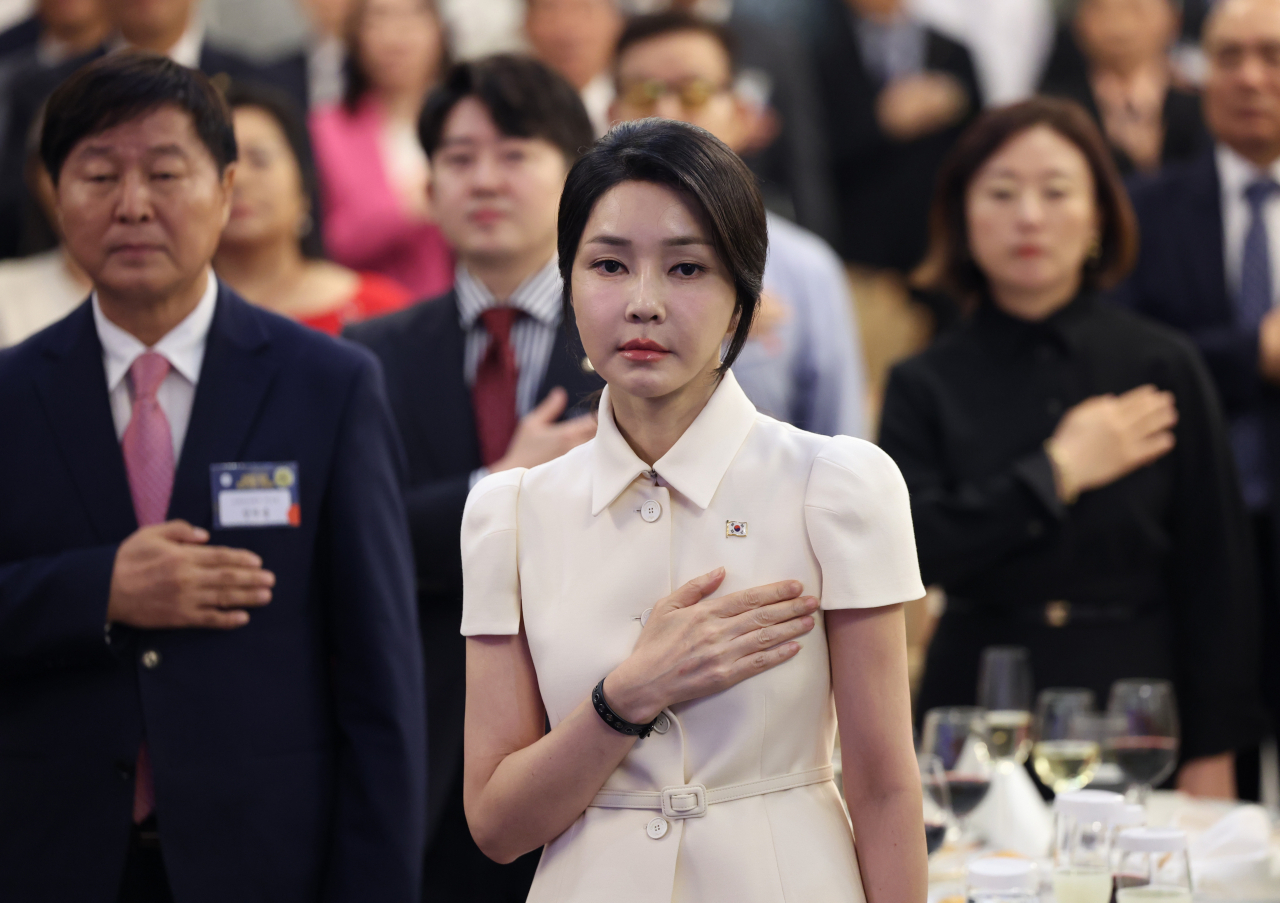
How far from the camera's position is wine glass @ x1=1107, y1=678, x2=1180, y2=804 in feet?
8.59

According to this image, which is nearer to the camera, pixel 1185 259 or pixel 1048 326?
pixel 1048 326

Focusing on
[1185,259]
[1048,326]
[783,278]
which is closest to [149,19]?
[783,278]

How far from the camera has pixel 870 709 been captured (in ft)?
5.18

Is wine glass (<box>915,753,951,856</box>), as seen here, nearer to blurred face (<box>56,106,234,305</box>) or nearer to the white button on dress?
the white button on dress

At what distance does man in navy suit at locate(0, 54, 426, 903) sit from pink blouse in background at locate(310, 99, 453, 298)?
280 centimetres

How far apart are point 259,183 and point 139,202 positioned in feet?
6.26

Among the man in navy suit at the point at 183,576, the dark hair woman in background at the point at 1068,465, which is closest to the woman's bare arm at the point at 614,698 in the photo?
the man in navy suit at the point at 183,576

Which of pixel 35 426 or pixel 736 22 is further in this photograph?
pixel 736 22

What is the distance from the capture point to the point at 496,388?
3.03m

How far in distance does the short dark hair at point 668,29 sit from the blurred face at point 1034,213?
1.06 metres

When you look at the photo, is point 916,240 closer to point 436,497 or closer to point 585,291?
point 436,497

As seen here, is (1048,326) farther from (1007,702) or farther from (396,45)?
(396,45)

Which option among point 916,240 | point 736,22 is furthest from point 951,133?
point 736,22

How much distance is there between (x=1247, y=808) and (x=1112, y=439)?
1044mm
